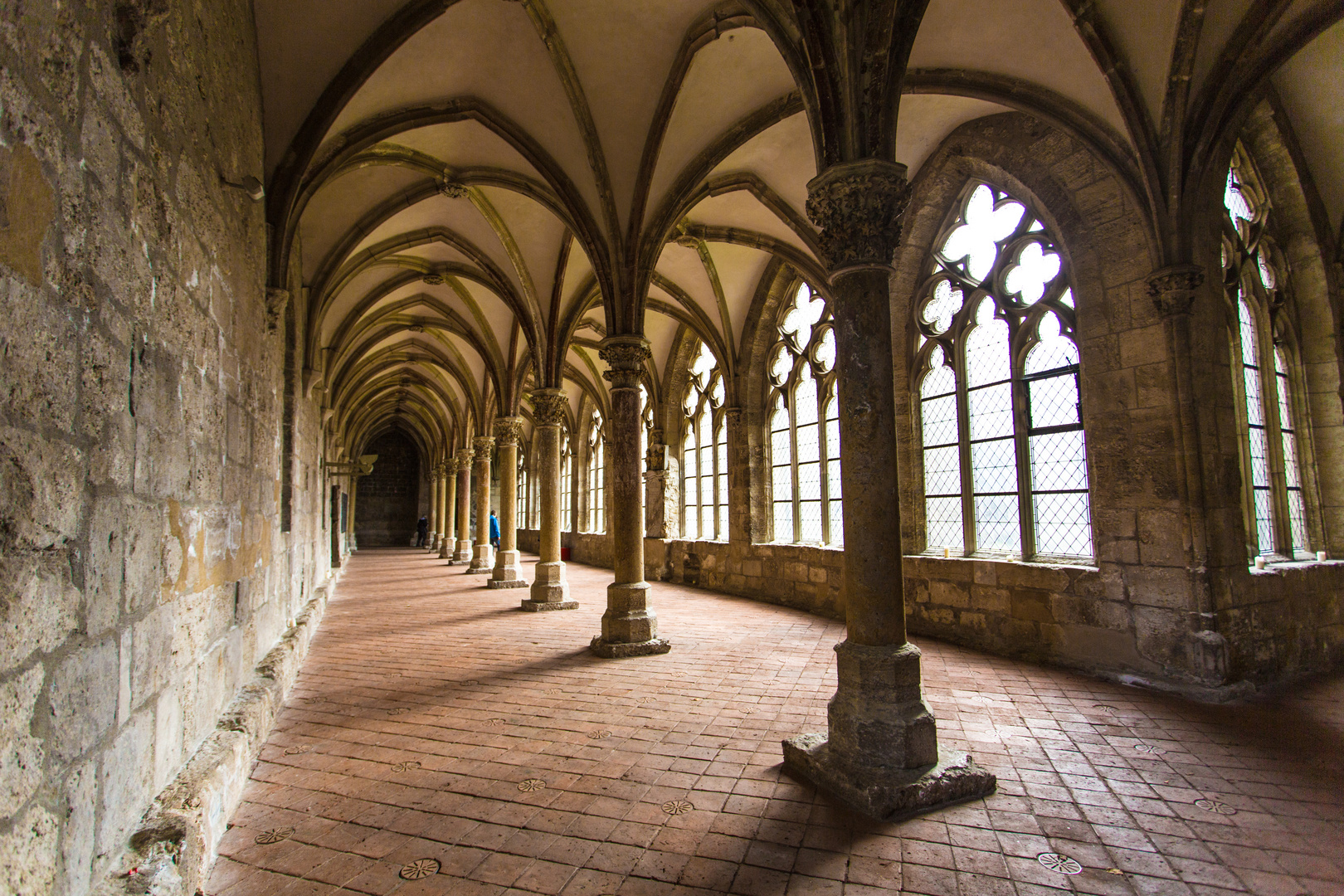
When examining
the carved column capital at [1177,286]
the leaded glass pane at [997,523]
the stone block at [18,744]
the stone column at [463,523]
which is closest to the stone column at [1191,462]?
the carved column capital at [1177,286]

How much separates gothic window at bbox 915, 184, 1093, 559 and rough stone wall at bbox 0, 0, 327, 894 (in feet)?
21.8

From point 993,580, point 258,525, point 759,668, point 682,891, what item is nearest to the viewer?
point 682,891

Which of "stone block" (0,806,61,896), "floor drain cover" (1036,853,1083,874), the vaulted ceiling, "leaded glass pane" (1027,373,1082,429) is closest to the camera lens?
"stone block" (0,806,61,896)

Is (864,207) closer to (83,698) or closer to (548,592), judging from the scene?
(83,698)

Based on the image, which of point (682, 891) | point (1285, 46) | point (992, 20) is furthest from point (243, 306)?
point (1285, 46)

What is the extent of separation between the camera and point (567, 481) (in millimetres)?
21047

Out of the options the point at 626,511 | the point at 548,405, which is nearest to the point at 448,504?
the point at 548,405

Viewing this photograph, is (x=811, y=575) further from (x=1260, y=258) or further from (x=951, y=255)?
(x=1260, y=258)

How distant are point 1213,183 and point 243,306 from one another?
7.38 m

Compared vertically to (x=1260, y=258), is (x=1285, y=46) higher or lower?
higher

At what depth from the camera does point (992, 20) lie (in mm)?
5375

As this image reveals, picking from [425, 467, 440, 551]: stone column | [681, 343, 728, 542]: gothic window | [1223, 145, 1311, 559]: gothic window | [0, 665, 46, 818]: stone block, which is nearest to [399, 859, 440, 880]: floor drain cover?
[0, 665, 46, 818]: stone block

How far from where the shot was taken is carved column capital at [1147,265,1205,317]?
5.25 meters

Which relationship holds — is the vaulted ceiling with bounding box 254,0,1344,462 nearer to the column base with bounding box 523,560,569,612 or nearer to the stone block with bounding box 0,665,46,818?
the column base with bounding box 523,560,569,612
